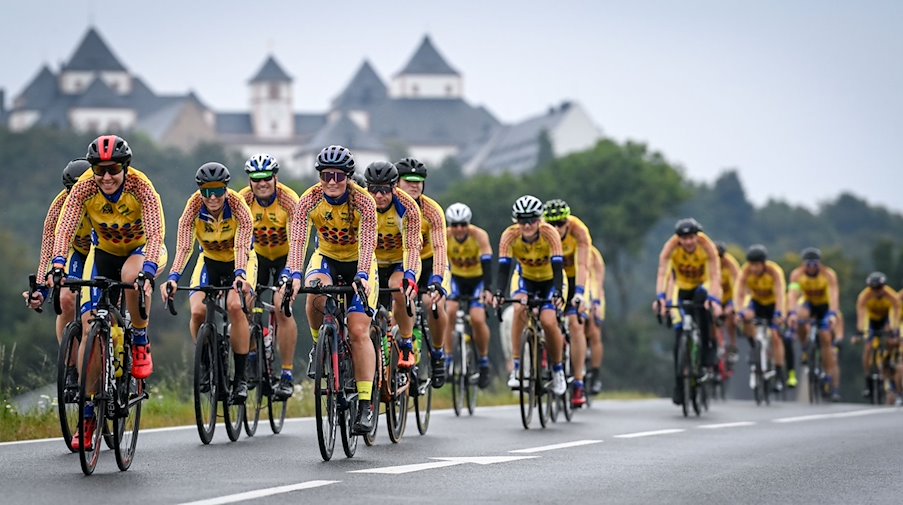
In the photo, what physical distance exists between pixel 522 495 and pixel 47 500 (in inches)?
102

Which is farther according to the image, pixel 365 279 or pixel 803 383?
pixel 803 383

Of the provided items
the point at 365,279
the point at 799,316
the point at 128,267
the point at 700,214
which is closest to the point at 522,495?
the point at 365,279

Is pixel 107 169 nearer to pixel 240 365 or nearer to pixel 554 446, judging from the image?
pixel 240 365

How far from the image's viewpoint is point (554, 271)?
667 inches

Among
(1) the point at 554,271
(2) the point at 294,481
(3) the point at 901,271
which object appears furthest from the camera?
(3) the point at 901,271

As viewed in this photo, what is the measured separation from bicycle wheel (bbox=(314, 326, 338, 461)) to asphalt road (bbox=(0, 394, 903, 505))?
0.15 metres

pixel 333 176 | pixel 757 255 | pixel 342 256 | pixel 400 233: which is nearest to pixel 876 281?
pixel 757 255

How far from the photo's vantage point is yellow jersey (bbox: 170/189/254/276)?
14.6 metres

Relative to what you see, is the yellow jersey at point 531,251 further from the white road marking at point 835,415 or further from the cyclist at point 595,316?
the cyclist at point 595,316

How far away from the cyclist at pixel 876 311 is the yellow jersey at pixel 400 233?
15244mm

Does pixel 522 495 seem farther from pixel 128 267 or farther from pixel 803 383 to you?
pixel 803 383

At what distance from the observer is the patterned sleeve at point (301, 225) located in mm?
12609

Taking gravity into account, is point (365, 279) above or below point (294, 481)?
above

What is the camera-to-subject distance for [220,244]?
1510 centimetres
